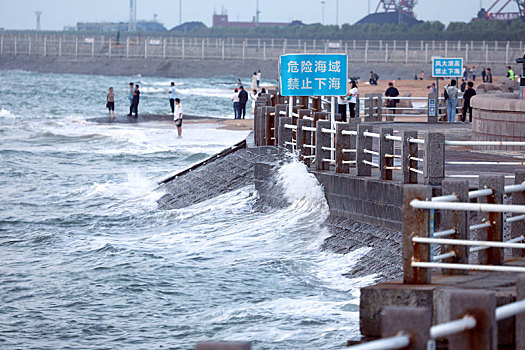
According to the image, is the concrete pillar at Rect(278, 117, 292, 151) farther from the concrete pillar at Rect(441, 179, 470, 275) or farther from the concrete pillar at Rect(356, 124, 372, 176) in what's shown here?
the concrete pillar at Rect(441, 179, 470, 275)

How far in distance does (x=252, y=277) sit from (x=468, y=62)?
297 ft

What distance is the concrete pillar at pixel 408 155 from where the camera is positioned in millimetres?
15641

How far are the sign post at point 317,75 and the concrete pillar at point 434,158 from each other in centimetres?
558

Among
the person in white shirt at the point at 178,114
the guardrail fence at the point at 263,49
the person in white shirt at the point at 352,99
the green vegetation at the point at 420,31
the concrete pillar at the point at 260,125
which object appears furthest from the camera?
the green vegetation at the point at 420,31

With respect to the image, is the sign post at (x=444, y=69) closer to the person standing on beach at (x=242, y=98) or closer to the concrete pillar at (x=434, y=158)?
the person standing on beach at (x=242, y=98)

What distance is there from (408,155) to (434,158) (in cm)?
73

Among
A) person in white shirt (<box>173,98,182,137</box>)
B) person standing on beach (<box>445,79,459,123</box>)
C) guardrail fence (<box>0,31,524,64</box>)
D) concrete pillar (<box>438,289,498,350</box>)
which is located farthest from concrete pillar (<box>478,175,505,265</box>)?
guardrail fence (<box>0,31,524,64</box>)

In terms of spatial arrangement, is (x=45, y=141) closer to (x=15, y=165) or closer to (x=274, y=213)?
(x=15, y=165)

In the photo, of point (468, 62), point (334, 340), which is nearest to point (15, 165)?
point (334, 340)

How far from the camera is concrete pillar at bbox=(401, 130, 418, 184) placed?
616 inches

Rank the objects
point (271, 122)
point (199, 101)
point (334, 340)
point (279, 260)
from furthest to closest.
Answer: point (199, 101), point (271, 122), point (279, 260), point (334, 340)

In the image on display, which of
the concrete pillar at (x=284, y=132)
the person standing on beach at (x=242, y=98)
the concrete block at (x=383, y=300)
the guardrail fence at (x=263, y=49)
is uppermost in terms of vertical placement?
the guardrail fence at (x=263, y=49)

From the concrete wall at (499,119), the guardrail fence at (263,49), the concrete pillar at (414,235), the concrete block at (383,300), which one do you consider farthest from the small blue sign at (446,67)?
the guardrail fence at (263,49)

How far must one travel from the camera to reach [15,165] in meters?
36.5
